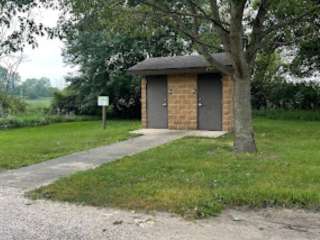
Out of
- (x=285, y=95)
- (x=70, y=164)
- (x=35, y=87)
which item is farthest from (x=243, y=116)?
(x=35, y=87)

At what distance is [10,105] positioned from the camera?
20.7 metres

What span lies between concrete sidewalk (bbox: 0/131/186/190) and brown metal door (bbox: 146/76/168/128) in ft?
9.14

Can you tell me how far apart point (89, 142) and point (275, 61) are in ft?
45.1

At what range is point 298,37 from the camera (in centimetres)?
1059

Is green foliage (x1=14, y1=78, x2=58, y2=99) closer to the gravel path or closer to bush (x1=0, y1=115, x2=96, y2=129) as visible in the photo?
bush (x1=0, y1=115, x2=96, y2=129)

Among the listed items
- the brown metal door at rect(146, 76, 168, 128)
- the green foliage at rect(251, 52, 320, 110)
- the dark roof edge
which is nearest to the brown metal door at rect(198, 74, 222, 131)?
the dark roof edge

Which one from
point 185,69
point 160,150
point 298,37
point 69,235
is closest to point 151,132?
point 185,69

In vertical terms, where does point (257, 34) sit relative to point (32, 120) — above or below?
above

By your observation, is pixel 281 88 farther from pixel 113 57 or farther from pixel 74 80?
pixel 74 80

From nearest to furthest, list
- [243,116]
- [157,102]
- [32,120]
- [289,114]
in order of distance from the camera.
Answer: [243,116]
[157,102]
[289,114]
[32,120]

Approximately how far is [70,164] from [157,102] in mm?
6686

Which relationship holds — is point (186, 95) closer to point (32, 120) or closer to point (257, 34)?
point (257, 34)

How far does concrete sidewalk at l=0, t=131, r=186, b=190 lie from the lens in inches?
257

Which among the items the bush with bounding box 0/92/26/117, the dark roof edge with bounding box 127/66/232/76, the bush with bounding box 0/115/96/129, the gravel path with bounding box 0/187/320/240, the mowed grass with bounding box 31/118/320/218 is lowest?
the gravel path with bounding box 0/187/320/240
